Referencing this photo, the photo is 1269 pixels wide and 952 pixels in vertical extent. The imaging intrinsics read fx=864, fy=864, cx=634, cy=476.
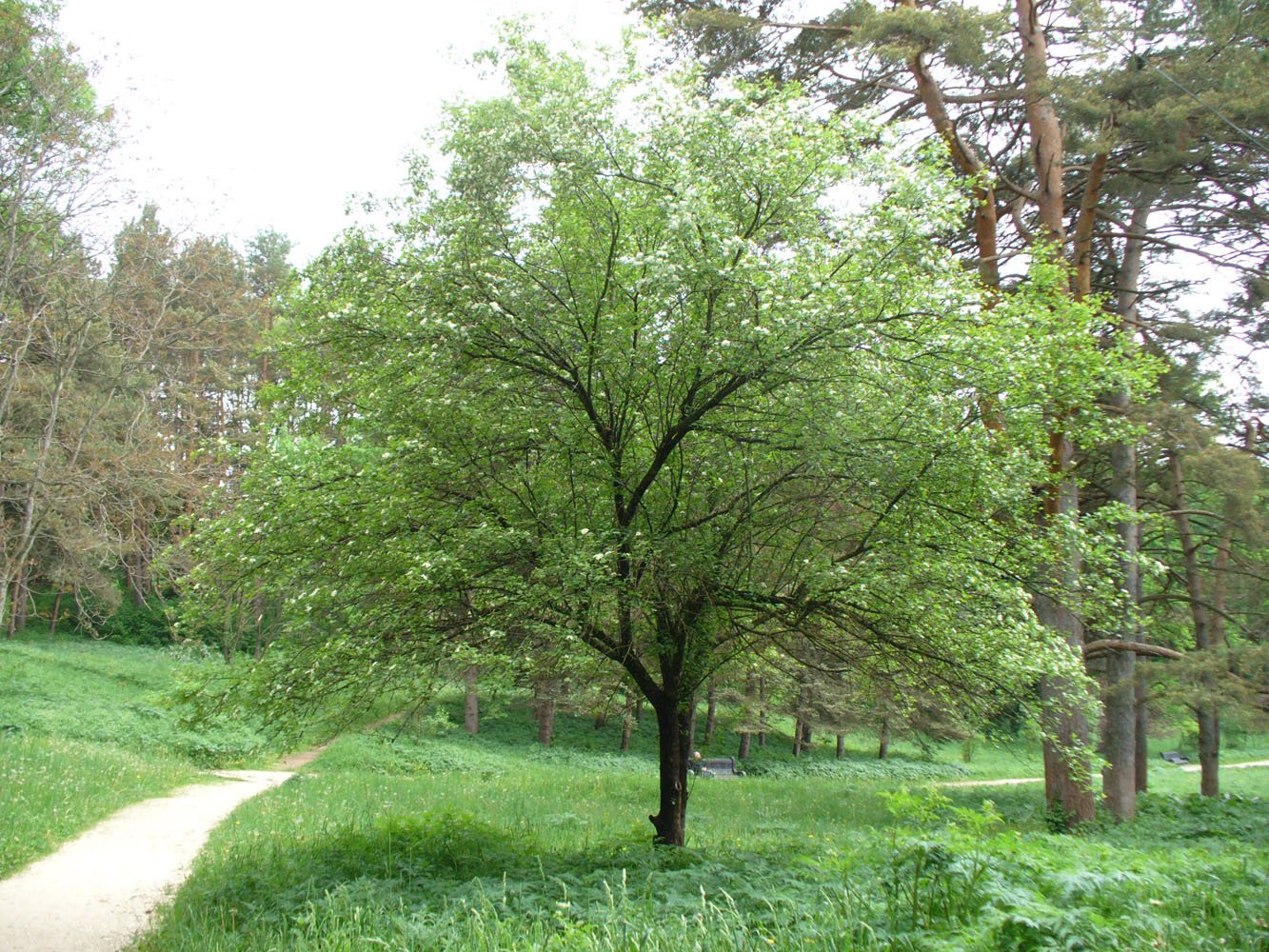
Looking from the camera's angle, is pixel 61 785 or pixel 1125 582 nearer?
pixel 61 785

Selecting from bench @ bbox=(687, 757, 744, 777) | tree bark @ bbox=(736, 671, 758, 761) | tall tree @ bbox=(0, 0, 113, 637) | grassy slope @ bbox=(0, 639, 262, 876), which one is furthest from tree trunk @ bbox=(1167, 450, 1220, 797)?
tall tree @ bbox=(0, 0, 113, 637)

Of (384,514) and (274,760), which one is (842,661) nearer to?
(384,514)

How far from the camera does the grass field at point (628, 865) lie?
4008 mm

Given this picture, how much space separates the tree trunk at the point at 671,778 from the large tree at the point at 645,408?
1.35 metres

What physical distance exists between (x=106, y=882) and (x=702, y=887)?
6672 mm

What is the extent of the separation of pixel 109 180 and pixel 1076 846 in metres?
17.2

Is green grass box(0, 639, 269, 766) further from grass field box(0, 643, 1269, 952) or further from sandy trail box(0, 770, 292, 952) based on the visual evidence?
sandy trail box(0, 770, 292, 952)

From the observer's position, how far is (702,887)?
4668mm

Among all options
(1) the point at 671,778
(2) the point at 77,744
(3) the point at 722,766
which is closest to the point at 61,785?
(2) the point at 77,744

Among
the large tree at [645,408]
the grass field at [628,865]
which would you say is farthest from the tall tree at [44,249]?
the large tree at [645,408]

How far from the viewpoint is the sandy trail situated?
6.66 meters

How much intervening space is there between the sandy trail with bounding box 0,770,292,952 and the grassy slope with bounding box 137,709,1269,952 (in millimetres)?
463

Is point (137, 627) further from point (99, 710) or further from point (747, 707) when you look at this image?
point (747, 707)

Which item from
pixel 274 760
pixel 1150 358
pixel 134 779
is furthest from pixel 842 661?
pixel 274 760
